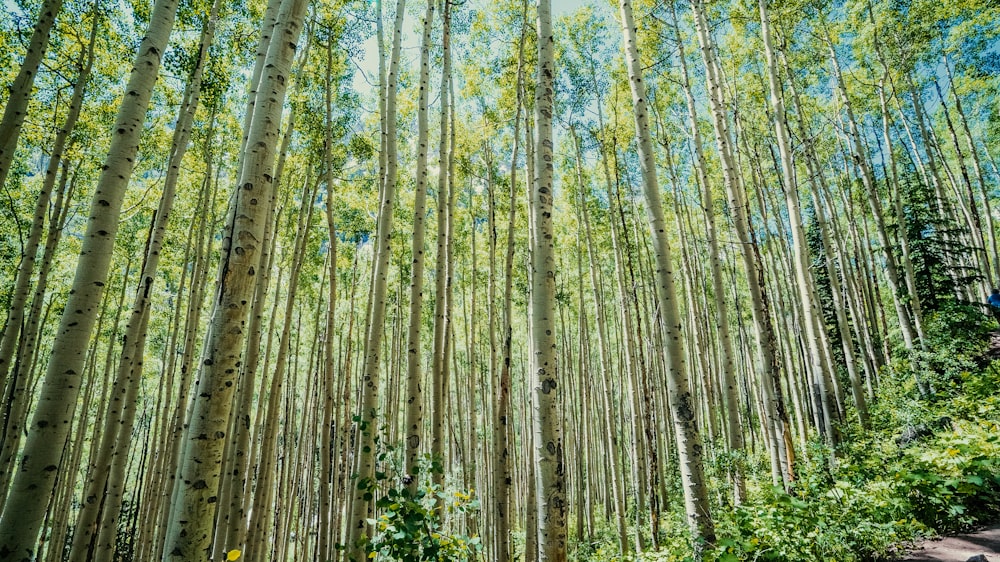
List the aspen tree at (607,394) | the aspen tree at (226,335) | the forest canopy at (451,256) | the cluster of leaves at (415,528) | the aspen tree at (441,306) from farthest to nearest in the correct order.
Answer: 1. the aspen tree at (607,394)
2. the aspen tree at (441,306)
3. the forest canopy at (451,256)
4. the cluster of leaves at (415,528)
5. the aspen tree at (226,335)

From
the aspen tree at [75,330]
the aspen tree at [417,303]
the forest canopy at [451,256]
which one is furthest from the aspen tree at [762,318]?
the aspen tree at [75,330]

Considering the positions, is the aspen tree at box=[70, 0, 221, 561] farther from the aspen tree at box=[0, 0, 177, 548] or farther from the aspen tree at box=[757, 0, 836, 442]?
the aspen tree at box=[757, 0, 836, 442]

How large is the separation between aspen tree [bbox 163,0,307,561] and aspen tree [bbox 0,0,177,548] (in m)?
1.07

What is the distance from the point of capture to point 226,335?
236 cm

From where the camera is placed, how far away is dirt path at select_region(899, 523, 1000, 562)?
11.2ft

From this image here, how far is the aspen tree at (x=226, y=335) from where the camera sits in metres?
2.16

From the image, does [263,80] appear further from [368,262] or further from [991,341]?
[991,341]

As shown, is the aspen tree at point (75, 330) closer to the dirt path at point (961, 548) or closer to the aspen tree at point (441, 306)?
the aspen tree at point (441, 306)

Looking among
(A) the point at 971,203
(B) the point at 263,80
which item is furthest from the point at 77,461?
(A) the point at 971,203

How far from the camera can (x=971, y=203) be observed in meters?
12.0

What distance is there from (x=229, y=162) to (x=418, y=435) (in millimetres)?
9233

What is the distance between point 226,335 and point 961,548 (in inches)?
233

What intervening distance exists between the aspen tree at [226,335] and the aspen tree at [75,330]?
1.07 m

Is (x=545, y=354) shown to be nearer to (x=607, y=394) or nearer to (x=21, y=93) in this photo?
(x=21, y=93)
